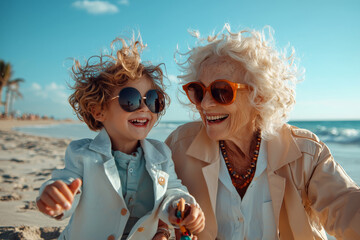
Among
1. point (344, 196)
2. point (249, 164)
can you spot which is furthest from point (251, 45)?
point (344, 196)

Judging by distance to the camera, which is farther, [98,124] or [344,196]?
[98,124]

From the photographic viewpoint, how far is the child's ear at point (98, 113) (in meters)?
2.29

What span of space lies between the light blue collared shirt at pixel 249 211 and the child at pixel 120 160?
0.41 metres

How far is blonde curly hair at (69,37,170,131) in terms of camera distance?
2236 millimetres

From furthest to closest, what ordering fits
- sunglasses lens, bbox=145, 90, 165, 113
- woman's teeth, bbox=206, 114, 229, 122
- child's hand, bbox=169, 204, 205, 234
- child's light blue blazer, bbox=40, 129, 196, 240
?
woman's teeth, bbox=206, 114, 229, 122
sunglasses lens, bbox=145, 90, 165, 113
child's light blue blazer, bbox=40, 129, 196, 240
child's hand, bbox=169, 204, 205, 234

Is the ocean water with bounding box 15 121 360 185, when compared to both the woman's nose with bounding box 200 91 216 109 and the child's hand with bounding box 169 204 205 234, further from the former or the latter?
the child's hand with bounding box 169 204 205 234

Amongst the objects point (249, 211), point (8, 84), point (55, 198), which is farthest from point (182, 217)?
point (8, 84)

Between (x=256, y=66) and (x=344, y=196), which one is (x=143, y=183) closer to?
(x=256, y=66)

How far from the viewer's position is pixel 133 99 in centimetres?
218

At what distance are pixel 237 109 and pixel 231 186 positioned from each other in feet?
2.23

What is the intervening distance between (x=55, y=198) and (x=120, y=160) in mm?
842

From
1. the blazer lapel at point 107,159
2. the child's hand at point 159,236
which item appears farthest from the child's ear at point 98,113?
the child's hand at point 159,236

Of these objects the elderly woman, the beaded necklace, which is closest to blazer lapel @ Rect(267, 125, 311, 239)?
the elderly woman

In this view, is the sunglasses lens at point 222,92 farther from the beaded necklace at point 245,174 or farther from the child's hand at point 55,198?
the child's hand at point 55,198
